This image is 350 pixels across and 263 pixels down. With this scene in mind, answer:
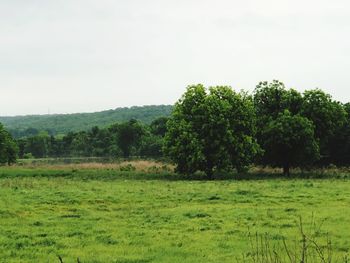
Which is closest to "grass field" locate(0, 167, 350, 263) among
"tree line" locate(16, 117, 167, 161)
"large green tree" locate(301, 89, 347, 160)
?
"large green tree" locate(301, 89, 347, 160)

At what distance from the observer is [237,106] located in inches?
2243

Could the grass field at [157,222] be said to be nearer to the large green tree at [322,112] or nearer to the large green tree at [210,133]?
the large green tree at [210,133]

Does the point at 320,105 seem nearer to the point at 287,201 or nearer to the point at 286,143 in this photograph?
the point at 286,143

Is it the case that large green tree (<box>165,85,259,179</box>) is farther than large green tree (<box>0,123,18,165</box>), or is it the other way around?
large green tree (<box>0,123,18,165</box>)

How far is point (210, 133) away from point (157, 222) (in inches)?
1294

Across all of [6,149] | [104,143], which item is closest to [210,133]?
[6,149]

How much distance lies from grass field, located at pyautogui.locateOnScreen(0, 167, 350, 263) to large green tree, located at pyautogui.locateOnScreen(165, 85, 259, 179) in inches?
710

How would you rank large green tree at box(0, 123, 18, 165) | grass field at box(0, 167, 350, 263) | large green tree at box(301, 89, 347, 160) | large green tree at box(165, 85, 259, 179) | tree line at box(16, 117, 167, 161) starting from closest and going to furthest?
grass field at box(0, 167, 350, 263) < large green tree at box(165, 85, 259, 179) < large green tree at box(301, 89, 347, 160) < large green tree at box(0, 123, 18, 165) < tree line at box(16, 117, 167, 161)

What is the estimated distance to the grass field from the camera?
15.7m

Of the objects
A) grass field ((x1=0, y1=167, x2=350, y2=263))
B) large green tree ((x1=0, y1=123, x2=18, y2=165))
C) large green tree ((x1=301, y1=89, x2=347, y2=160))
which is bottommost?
grass field ((x1=0, y1=167, x2=350, y2=263))

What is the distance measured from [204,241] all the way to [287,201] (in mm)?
13063

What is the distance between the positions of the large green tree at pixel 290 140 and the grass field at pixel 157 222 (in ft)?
71.8

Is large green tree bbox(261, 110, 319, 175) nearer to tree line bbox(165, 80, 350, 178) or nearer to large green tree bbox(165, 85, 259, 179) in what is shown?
tree line bbox(165, 80, 350, 178)

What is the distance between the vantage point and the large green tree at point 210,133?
53.2m
